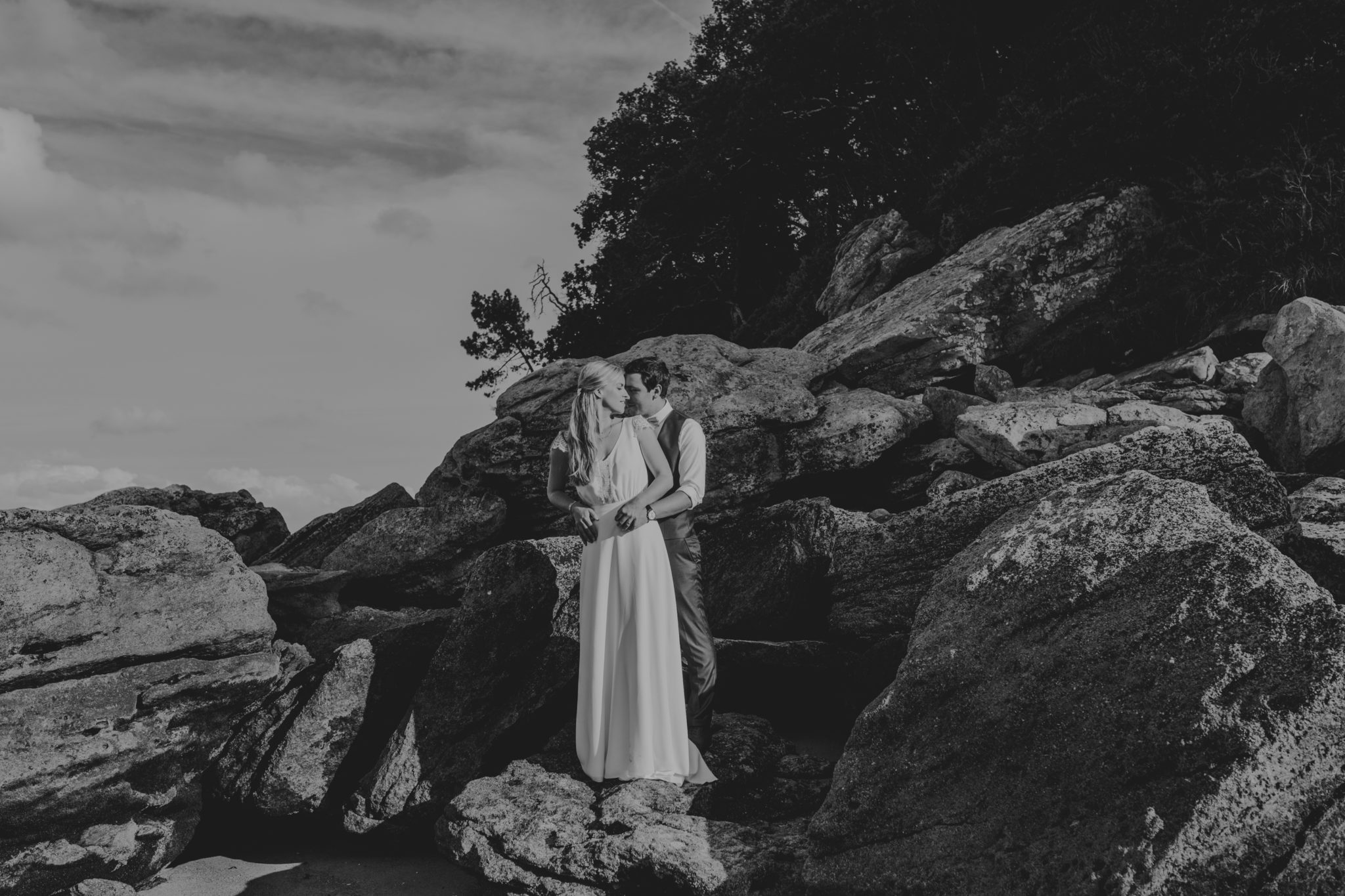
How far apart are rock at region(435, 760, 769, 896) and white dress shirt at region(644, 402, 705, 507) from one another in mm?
1930

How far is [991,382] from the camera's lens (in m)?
14.4

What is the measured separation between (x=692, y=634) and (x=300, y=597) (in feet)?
17.5

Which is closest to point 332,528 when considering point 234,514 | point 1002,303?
point 234,514

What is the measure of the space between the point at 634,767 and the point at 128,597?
12.6ft

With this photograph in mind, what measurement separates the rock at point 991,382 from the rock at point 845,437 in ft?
7.69

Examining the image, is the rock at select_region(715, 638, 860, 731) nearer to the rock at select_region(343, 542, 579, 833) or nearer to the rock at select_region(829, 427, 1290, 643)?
the rock at select_region(829, 427, 1290, 643)

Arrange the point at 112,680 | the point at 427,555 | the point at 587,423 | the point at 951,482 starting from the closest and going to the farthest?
the point at 587,423 < the point at 112,680 < the point at 951,482 < the point at 427,555

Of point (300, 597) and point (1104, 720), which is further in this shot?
point (300, 597)

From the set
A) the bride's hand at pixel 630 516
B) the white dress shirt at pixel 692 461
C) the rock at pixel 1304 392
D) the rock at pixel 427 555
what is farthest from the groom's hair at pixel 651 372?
the rock at pixel 1304 392

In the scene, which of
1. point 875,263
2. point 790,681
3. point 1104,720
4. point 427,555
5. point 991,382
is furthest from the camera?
point 875,263

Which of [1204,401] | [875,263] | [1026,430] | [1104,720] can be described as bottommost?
[1104,720]

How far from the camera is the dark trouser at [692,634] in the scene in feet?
23.9

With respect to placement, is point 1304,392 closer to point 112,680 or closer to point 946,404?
point 946,404

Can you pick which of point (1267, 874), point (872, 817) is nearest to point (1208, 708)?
point (1267, 874)
